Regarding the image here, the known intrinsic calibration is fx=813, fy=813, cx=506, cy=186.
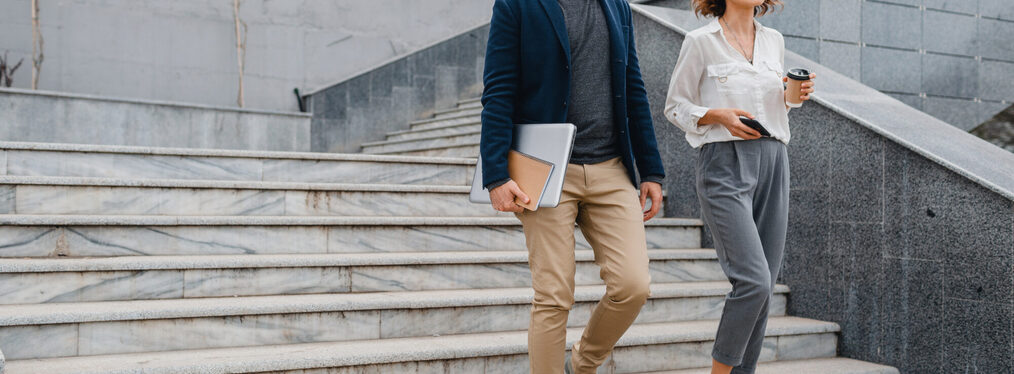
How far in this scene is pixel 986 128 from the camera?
279 inches

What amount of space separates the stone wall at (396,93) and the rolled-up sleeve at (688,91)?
21.4 feet

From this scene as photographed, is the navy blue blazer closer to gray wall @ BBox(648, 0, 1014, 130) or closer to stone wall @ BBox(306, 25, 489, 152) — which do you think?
gray wall @ BBox(648, 0, 1014, 130)

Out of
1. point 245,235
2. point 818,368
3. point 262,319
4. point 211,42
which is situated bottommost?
point 818,368

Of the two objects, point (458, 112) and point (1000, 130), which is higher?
point (458, 112)

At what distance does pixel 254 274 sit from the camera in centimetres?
370

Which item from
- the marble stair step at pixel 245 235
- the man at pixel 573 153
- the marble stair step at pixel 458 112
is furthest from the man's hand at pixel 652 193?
the marble stair step at pixel 458 112

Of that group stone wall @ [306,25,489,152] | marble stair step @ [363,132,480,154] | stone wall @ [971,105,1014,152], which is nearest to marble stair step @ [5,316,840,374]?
marble stair step @ [363,132,480,154]

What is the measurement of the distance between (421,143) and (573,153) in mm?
5379

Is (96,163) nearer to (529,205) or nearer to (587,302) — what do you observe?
(587,302)

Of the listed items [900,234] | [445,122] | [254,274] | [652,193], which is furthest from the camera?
[445,122]

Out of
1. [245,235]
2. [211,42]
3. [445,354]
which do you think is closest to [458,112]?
[211,42]

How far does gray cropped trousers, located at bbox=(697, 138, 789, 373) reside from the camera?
9.02 ft

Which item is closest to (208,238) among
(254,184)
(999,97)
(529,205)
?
(254,184)

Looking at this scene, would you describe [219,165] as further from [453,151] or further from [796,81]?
[796,81]
